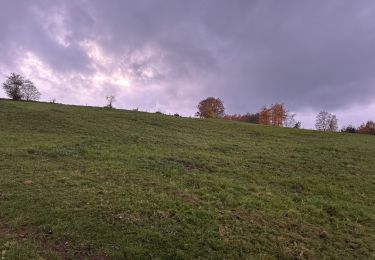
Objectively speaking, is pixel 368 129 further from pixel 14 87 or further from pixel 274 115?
pixel 14 87

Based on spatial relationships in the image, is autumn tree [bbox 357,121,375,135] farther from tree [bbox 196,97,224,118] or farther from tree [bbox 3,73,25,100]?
tree [bbox 3,73,25,100]

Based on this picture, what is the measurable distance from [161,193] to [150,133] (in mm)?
16262

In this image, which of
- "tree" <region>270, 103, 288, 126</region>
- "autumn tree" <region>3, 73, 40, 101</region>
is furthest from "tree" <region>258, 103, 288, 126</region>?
"autumn tree" <region>3, 73, 40, 101</region>

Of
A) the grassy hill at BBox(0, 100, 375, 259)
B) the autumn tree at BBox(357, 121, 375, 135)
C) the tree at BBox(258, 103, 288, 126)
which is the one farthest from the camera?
the tree at BBox(258, 103, 288, 126)

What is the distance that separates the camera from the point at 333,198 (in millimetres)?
16016

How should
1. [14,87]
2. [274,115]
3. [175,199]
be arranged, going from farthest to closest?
[274,115] → [14,87] → [175,199]

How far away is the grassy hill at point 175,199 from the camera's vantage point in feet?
31.8

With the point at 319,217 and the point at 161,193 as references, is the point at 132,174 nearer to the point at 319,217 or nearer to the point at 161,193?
the point at 161,193

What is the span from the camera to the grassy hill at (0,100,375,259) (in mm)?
9695

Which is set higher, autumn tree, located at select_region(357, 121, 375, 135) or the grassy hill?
autumn tree, located at select_region(357, 121, 375, 135)

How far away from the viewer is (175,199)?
12852 millimetres

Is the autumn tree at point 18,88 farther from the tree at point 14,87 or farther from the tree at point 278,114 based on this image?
the tree at point 278,114

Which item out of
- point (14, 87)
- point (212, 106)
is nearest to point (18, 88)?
point (14, 87)

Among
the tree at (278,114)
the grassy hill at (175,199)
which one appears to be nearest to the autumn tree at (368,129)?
the tree at (278,114)
